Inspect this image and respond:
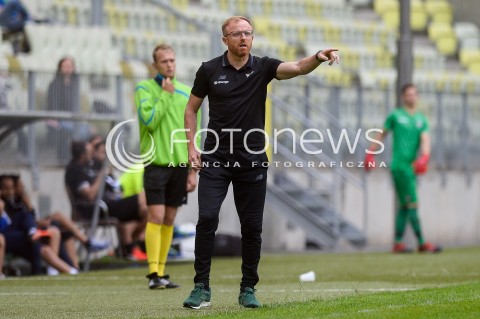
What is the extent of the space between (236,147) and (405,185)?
31.6 feet

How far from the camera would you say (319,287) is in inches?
486

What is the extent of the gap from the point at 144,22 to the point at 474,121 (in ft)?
20.4

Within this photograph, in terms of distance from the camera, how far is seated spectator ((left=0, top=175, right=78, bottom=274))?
605 inches

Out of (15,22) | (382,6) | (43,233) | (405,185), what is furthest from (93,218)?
(382,6)

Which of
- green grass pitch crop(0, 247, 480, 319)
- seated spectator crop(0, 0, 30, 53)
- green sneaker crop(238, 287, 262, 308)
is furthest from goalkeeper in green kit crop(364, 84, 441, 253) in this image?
green sneaker crop(238, 287, 262, 308)

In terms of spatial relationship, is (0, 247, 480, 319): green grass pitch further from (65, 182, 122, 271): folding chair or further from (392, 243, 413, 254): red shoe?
(392, 243, 413, 254): red shoe

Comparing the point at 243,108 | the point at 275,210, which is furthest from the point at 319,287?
the point at 275,210

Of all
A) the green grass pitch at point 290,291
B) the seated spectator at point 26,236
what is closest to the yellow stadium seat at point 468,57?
the green grass pitch at point 290,291

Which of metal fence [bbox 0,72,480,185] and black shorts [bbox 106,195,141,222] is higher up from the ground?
metal fence [bbox 0,72,480,185]

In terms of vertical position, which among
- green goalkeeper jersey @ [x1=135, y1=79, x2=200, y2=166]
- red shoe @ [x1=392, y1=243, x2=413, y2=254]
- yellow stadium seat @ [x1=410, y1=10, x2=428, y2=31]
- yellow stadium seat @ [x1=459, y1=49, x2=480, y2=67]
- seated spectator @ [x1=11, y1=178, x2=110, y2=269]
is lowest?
red shoe @ [x1=392, y1=243, x2=413, y2=254]

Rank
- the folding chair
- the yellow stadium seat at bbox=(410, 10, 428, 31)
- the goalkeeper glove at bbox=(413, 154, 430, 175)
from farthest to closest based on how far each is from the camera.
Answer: the yellow stadium seat at bbox=(410, 10, 428, 31) < the goalkeeper glove at bbox=(413, 154, 430, 175) < the folding chair

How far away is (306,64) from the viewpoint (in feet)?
31.4

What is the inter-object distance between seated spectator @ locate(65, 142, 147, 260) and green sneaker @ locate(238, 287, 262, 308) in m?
7.33

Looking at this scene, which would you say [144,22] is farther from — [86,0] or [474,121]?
[474,121]
